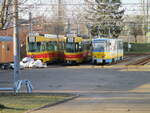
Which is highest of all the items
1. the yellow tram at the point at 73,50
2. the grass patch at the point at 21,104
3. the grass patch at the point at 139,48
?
the yellow tram at the point at 73,50

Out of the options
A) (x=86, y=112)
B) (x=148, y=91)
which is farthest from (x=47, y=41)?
(x=86, y=112)

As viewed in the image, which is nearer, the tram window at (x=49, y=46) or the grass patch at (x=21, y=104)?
the grass patch at (x=21, y=104)

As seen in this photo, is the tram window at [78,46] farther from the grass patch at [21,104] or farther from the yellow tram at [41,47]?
the grass patch at [21,104]

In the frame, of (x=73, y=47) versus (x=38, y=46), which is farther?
(x=73, y=47)

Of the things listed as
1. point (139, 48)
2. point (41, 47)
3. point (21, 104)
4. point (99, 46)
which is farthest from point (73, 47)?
point (139, 48)

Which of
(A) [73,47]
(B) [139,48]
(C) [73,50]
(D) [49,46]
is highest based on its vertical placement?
(D) [49,46]

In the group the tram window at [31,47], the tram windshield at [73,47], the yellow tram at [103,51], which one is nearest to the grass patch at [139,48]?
the yellow tram at [103,51]

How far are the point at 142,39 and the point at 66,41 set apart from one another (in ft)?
206

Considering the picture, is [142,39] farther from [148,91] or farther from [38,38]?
[148,91]

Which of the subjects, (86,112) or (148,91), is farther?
(148,91)

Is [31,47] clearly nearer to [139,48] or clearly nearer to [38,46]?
[38,46]

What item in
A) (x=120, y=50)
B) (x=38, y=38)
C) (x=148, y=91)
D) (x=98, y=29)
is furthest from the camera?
(x=98, y=29)

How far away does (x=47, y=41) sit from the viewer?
4966cm

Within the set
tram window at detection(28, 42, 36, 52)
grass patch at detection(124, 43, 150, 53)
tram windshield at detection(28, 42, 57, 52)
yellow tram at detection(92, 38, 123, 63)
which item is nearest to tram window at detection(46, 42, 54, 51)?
tram windshield at detection(28, 42, 57, 52)
